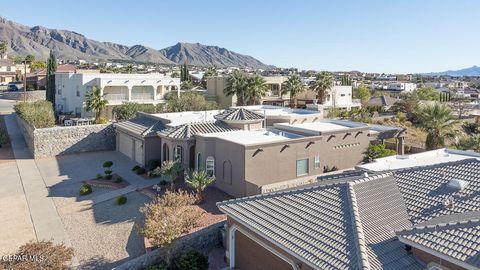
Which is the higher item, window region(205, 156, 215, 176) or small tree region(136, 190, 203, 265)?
window region(205, 156, 215, 176)

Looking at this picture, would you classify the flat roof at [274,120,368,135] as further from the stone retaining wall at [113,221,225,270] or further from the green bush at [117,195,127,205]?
the green bush at [117,195,127,205]

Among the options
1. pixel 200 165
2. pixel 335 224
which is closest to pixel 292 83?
pixel 200 165

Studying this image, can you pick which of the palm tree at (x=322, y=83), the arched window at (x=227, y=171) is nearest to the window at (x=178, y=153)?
the arched window at (x=227, y=171)

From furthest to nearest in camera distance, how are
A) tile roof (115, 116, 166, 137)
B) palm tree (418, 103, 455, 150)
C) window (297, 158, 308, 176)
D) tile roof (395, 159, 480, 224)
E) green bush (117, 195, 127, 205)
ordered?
tile roof (115, 116, 166, 137)
palm tree (418, 103, 455, 150)
window (297, 158, 308, 176)
green bush (117, 195, 127, 205)
tile roof (395, 159, 480, 224)

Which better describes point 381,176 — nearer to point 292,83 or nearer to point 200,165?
point 200,165

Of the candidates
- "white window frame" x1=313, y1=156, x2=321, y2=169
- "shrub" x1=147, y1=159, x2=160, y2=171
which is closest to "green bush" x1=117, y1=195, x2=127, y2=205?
"shrub" x1=147, y1=159, x2=160, y2=171

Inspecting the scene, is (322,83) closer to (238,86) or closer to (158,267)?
(238,86)
